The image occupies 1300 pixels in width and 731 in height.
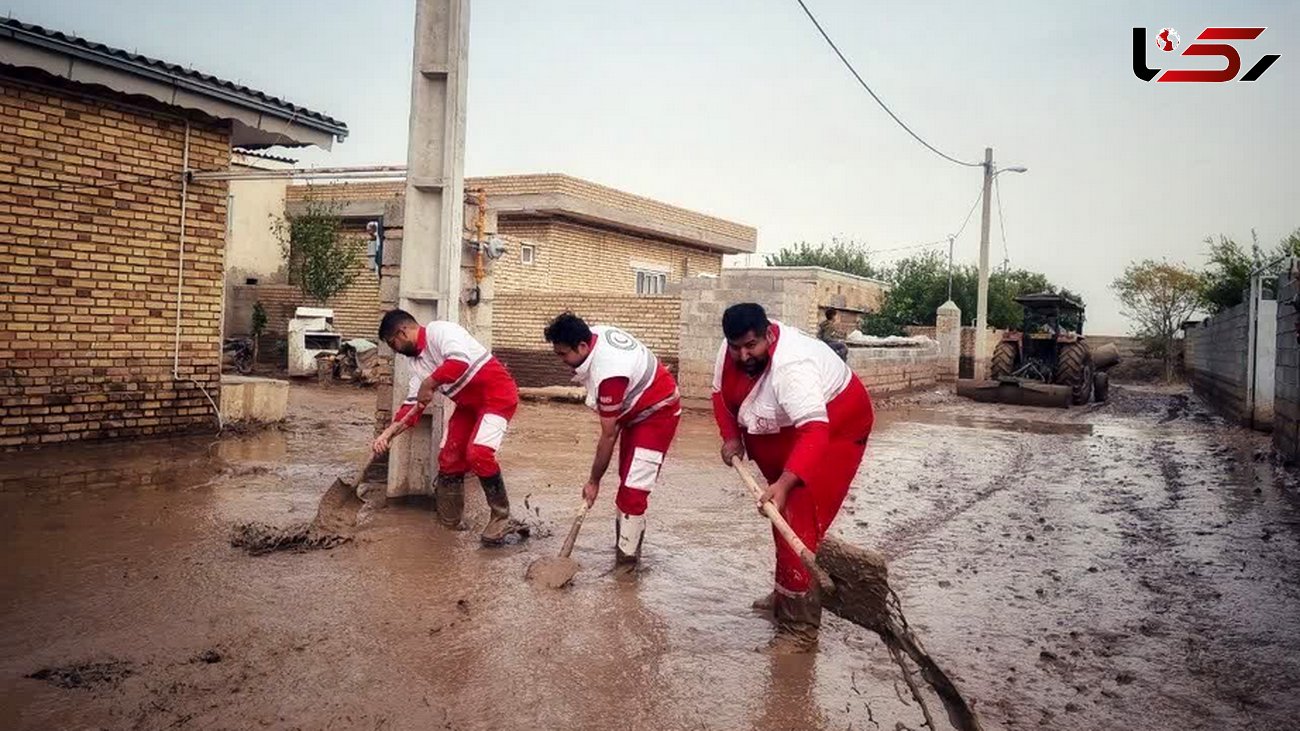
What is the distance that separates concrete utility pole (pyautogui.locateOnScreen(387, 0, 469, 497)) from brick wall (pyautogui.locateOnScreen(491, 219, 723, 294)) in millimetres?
11347

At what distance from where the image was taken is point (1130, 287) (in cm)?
3512

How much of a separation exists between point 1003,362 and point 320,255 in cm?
1425

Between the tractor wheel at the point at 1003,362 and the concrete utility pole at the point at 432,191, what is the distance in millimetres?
14268

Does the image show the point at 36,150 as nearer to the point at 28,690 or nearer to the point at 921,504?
the point at 28,690

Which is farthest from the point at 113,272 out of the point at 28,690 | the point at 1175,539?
the point at 1175,539

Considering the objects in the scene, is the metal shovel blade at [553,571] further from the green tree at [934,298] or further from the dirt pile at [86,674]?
the green tree at [934,298]

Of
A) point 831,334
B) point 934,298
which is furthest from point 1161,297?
point 831,334

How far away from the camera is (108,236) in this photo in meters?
8.09

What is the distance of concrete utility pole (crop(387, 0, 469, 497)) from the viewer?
21.1 ft

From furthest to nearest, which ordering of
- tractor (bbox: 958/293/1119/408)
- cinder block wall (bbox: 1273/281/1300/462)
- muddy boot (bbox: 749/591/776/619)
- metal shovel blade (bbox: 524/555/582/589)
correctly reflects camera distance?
tractor (bbox: 958/293/1119/408)
cinder block wall (bbox: 1273/281/1300/462)
metal shovel blade (bbox: 524/555/582/589)
muddy boot (bbox: 749/591/776/619)

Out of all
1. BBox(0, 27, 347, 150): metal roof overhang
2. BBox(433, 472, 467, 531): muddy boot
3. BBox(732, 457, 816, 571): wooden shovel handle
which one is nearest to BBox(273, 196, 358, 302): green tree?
BBox(0, 27, 347, 150): metal roof overhang

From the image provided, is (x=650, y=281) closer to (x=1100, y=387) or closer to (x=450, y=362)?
(x=1100, y=387)

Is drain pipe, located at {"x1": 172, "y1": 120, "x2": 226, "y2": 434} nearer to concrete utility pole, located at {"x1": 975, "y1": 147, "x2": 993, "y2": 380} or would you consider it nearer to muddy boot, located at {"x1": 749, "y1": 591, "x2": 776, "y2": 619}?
muddy boot, located at {"x1": 749, "y1": 591, "x2": 776, "y2": 619}

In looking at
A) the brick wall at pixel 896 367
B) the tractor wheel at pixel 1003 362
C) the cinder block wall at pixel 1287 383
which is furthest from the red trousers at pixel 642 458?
the tractor wheel at pixel 1003 362
